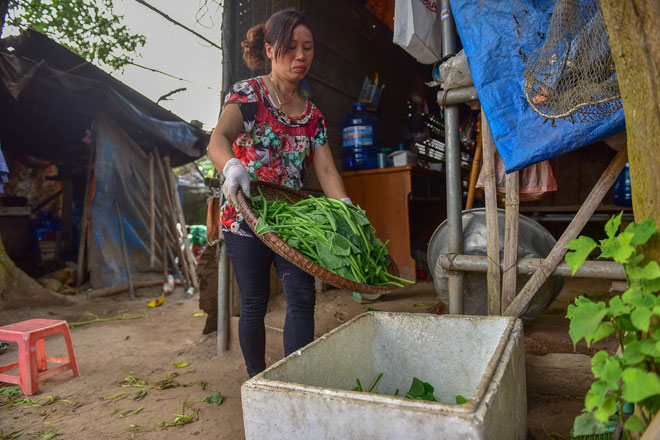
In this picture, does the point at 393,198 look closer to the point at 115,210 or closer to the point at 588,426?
the point at 588,426

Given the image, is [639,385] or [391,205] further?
[391,205]

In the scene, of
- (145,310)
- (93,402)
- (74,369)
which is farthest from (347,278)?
(145,310)

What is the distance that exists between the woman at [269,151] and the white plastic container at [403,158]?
2.17 metres

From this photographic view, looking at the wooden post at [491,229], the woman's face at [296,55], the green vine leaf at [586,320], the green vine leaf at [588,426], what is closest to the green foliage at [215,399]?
the wooden post at [491,229]

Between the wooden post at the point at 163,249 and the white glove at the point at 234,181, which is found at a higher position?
the white glove at the point at 234,181

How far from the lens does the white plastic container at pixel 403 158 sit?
4.56 metres

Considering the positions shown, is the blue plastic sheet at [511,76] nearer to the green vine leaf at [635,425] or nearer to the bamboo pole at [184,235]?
the green vine leaf at [635,425]

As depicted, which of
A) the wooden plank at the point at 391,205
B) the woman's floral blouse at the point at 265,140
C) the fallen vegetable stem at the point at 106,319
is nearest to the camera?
the woman's floral blouse at the point at 265,140

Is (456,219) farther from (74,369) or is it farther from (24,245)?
(24,245)

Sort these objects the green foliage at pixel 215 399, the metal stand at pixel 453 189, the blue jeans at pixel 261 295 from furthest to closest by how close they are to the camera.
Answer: the green foliage at pixel 215 399
the metal stand at pixel 453 189
the blue jeans at pixel 261 295

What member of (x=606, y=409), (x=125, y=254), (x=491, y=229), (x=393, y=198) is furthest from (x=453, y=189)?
(x=125, y=254)

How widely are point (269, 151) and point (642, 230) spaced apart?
180 centimetres

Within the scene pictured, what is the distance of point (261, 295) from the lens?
2305 millimetres

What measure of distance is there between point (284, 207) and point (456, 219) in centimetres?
110
